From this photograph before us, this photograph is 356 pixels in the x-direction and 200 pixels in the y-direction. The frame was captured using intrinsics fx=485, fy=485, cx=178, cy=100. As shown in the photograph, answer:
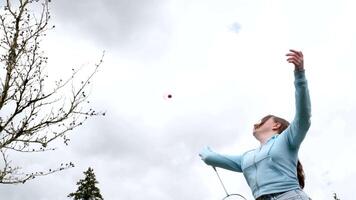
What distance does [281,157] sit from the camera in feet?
13.8

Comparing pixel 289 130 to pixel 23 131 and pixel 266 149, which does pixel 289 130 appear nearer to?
pixel 266 149

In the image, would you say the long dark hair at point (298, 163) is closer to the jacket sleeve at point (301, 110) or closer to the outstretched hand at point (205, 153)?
the jacket sleeve at point (301, 110)

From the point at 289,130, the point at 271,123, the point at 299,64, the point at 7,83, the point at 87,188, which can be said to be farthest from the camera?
the point at 87,188

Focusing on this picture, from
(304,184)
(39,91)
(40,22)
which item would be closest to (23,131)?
(39,91)

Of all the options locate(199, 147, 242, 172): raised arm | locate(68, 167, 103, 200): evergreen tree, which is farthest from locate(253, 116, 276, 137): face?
locate(68, 167, 103, 200): evergreen tree

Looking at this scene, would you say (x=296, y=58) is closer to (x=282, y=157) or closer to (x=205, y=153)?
(x=282, y=157)

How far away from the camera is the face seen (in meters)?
4.71

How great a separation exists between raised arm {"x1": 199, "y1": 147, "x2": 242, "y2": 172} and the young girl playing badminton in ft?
0.25

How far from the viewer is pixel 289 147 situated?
422 cm

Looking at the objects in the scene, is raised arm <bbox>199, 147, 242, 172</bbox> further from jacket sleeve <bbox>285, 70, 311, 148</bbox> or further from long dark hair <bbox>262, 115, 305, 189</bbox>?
jacket sleeve <bbox>285, 70, 311, 148</bbox>

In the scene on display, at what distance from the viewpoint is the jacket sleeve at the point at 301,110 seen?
3912mm

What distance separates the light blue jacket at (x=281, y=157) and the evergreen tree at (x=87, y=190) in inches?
1638

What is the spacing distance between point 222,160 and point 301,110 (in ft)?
3.81

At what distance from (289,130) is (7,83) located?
822 cm
